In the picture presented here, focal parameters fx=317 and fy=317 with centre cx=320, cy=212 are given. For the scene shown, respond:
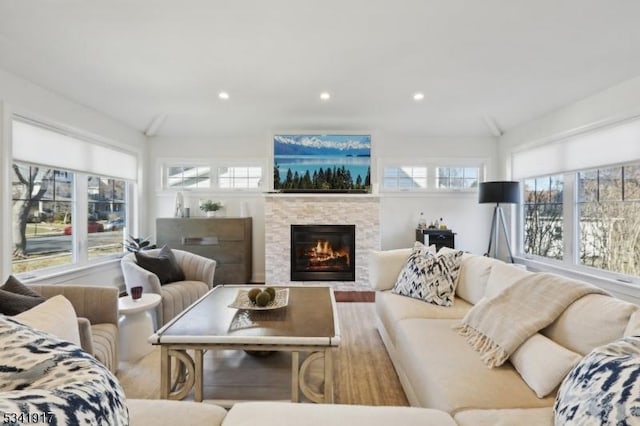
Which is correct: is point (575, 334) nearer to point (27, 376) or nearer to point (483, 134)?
point (27, 376)

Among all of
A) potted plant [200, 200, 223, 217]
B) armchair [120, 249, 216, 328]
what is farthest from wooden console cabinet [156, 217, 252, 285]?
armchair [120, 249, 216, 328]

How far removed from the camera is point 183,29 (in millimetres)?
2621

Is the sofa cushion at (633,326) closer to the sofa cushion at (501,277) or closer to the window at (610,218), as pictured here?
the sofa cushion at (501,277)

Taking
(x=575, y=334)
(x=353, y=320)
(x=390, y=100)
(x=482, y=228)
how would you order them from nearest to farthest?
1. (x=575, y=334)
2. (x=353, y=320)
3. (x=390, y=100)
4. (x=482, y=228)

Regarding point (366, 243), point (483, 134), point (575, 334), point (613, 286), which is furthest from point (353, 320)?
point (483, 134)

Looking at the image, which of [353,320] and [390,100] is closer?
[353,320]

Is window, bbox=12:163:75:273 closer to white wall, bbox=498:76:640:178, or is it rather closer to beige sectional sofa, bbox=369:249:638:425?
beige sectional sofa, bbox=369:249:638:425

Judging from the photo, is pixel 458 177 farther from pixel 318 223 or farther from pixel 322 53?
pixel 322 53

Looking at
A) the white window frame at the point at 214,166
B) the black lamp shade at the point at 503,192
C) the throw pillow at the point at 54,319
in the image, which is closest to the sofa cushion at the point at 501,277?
the throw pillow at the point at 54,319

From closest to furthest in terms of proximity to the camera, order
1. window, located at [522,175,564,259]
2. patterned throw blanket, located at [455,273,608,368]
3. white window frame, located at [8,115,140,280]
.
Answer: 1. patterned throw blanket, located at [455,273,608,368]
2. white window frame, located at [8,115,140,280]
3. window, located at [522,175,564,259]

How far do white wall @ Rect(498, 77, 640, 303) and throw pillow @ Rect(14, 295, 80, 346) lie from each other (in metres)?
4.33

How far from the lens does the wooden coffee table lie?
1.77 meters

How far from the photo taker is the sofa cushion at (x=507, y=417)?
1146mm

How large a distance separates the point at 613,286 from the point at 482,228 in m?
2.18
